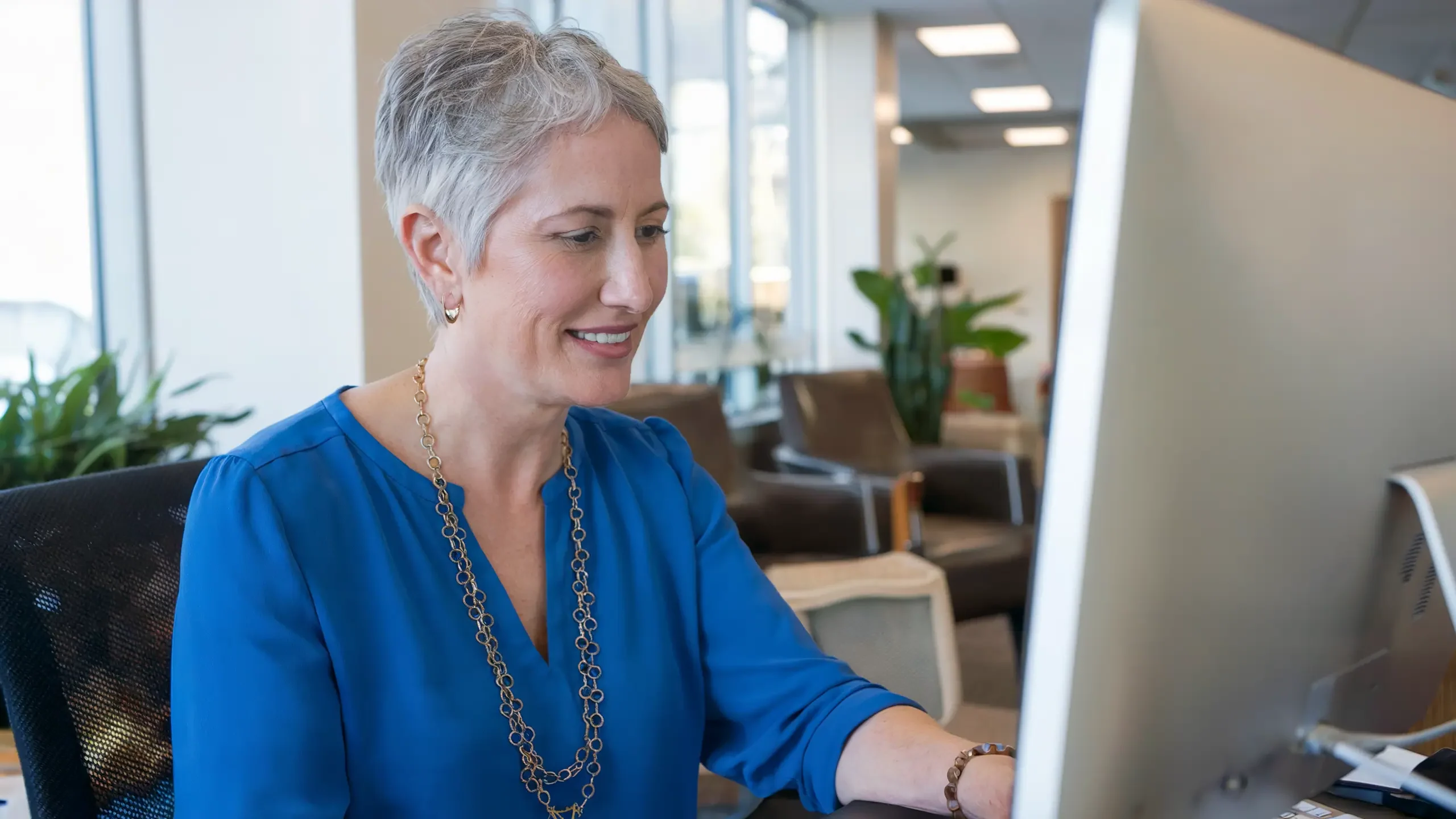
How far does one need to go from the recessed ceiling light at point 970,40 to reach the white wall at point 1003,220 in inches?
173

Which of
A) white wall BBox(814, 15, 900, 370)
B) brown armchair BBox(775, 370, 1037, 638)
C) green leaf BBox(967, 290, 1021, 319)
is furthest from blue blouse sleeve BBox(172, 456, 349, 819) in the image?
white wall BBox(814, 15, 900, 370)

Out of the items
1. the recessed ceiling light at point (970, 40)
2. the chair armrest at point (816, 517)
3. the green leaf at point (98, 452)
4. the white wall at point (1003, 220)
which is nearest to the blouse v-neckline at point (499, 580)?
the green leaf at point (98, 452)

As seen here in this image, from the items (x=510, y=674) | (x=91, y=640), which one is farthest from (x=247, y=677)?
(x=510, y=674)

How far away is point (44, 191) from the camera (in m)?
2.59

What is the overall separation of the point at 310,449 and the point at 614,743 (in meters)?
0.40

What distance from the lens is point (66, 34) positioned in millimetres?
2598

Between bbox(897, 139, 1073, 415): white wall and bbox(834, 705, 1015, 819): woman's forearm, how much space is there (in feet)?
37.2

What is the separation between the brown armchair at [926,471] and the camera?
3.40 m

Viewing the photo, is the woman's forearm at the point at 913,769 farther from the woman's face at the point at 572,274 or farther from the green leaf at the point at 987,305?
the green leaf at the point at 987,305

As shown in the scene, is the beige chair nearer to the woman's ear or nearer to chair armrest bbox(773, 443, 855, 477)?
the woman's ear

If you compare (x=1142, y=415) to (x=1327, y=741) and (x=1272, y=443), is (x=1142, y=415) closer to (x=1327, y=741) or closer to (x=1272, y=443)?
(x=1272, y=443)

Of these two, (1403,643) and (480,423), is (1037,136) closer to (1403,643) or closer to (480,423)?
(480,423)

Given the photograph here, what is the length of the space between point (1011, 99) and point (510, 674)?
9.43 m

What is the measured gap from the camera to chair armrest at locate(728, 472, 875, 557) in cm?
378
